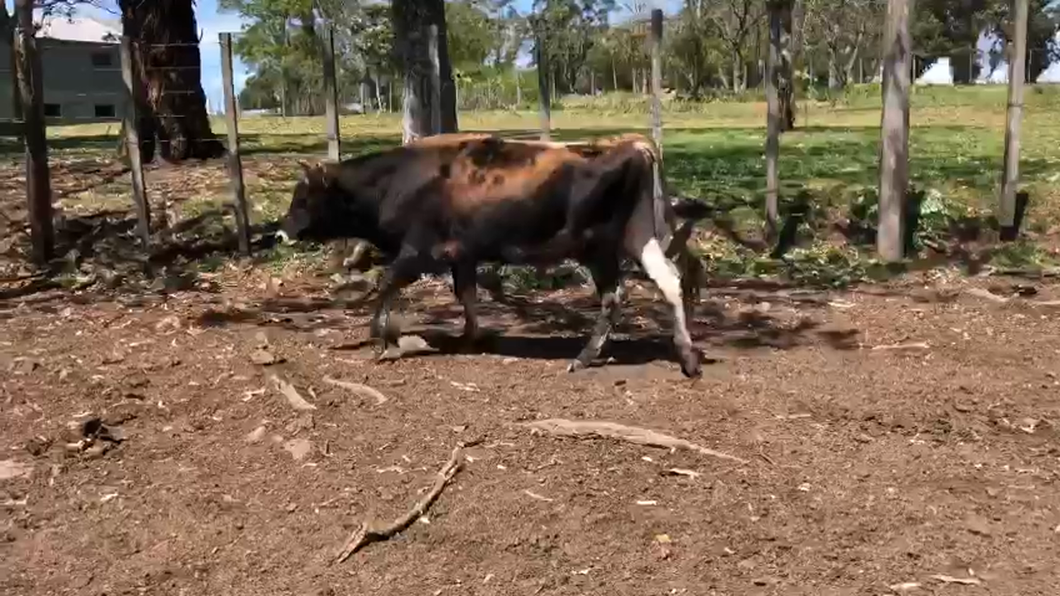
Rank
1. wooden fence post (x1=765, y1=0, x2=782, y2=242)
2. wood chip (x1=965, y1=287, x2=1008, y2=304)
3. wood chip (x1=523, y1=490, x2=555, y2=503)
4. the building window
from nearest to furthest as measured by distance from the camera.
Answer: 1. wood chip (x1=523, y1=490, x2=555, y2=503)
2. wood chip (x1=965, y1=287, x2=1008, y2=304)
3. wooden fence post (x1=765, y1=0, x2=782, y2=242)
4. the building window

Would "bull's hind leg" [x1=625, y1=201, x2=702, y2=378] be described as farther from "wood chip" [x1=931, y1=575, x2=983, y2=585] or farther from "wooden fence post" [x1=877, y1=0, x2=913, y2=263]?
"wooden fence post" [x1=877, y1=0, x2=913, y2=263]

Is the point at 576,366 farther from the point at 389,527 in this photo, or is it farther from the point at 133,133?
the point at 133,133

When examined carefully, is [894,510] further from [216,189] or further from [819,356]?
[216,189]

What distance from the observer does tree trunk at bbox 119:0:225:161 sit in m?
13.0

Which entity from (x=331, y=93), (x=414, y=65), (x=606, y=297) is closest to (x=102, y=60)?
(x=414, y=65)

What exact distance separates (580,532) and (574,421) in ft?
3.94

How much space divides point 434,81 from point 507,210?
384cm

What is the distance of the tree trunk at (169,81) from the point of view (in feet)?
42.7

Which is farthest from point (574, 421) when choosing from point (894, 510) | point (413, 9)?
point (413, 9)

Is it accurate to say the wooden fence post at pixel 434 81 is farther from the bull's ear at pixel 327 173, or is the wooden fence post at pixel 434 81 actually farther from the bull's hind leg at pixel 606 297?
the bull's hind leg at pixel 606 297

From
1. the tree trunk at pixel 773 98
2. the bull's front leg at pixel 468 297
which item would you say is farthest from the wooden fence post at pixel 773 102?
the bull's front leg at pixel 468 297

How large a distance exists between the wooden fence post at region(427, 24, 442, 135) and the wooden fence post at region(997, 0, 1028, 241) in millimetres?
4944

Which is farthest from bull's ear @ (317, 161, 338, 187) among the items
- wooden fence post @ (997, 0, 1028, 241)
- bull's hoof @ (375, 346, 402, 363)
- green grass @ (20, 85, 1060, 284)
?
wooden fence post @ (997, 0, 1028, 241)

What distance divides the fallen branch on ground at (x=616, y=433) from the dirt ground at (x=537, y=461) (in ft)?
0.23
